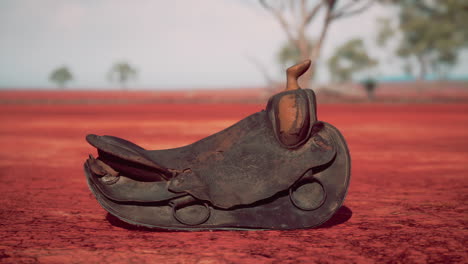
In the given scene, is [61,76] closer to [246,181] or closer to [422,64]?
[422,64]

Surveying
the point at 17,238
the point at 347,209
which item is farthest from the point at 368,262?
the point at 17,238

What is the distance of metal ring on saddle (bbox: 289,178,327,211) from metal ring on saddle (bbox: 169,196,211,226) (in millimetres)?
627

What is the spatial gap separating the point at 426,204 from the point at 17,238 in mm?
3691

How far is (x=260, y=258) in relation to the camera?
267 cm

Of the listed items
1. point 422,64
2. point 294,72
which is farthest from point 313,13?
point 422,64

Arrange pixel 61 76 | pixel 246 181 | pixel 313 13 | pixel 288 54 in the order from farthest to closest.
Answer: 1. pixel 61 76
2. pixel 288 54
3. pixel 313 13
4. pixel 246 181

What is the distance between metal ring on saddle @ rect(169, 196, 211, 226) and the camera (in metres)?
3.03

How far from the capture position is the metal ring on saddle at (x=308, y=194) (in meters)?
3.07

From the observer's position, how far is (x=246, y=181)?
307 cm

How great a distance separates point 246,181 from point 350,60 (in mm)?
76072

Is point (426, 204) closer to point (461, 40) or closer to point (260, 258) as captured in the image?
point (260, 258)

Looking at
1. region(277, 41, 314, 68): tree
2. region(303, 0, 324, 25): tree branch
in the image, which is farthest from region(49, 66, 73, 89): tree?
region(303, 0, 324, 25): tree branch

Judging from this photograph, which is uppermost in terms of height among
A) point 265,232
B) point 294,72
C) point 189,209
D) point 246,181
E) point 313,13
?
point 313,13

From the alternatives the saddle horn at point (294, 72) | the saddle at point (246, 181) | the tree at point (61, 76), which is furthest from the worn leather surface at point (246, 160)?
the tree at point (61, 76)
